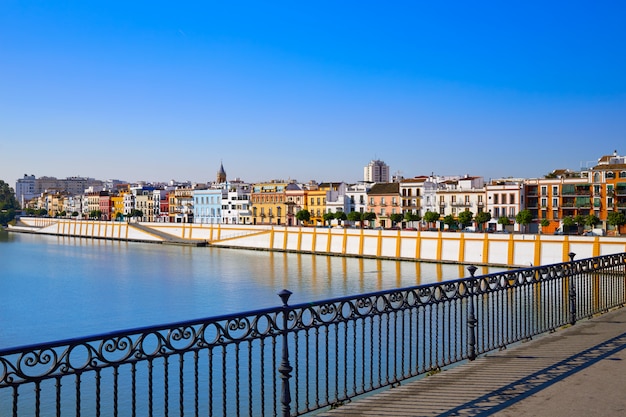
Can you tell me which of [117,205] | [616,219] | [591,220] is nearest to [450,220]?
[591,220]

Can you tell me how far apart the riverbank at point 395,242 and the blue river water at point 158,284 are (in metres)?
1.75

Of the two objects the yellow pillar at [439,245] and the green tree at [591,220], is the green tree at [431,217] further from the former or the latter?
the green tree at [591,220]

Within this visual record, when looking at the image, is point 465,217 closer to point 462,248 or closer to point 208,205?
point 462,248

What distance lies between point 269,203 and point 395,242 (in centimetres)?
3675

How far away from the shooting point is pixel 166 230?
294ft

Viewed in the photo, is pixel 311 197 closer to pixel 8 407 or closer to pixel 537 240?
pixel 537 240

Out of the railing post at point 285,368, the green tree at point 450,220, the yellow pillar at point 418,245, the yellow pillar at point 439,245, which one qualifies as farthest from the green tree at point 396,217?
the railing post at point 285,368

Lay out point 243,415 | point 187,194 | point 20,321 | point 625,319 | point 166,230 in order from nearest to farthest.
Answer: point 625,319, point 243,415, point 20,321, point 166,230, point 187,194

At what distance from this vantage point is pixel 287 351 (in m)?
5.91

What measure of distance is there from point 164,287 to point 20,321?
11.6 meters

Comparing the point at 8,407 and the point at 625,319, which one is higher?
the point at 625,319

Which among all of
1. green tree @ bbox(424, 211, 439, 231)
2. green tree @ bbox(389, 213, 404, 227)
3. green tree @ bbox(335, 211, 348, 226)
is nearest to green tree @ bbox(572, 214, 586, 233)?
green tree @ bbox(424, 211, 439, 231)

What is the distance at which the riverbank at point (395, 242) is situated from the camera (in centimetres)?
4494

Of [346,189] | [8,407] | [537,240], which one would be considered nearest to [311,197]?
[346,189]
